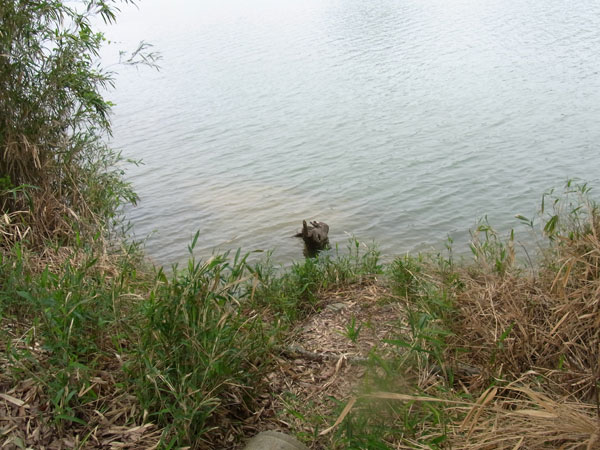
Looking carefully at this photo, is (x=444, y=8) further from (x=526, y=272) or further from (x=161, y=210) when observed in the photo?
(x=526, y=272)

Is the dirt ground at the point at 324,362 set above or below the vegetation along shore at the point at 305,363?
below

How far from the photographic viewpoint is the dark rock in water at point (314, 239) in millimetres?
7910

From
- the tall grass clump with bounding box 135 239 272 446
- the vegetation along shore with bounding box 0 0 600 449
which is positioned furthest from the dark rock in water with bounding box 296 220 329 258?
the tall grass clump with bounding box 135 239 272 446

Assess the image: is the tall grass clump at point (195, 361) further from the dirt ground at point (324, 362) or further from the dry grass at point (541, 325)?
the dry grass at point (541, 325)

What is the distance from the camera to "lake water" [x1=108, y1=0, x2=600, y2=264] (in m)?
9.12

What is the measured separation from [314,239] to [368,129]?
5.73 meters

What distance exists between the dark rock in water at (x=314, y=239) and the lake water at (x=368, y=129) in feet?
0.68

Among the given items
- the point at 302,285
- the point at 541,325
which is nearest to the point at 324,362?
the point at 541,325

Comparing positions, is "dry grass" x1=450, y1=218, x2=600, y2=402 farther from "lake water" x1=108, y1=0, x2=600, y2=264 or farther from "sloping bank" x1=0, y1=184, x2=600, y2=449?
"lake water" x1=108, y1=0, x2=600, y2=264

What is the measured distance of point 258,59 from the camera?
21.2 meters

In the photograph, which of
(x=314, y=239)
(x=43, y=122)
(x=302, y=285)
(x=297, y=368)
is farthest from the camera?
(x=314, y=239)

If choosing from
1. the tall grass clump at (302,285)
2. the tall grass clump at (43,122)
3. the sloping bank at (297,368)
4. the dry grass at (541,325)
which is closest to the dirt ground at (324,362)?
the sloping bank at (297,368)

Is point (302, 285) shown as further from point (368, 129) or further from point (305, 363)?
point (368, 129)

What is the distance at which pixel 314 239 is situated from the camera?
7.92m
